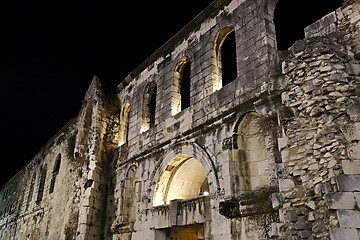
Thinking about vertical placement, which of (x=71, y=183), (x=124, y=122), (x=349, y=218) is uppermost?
(x=124, y=122)

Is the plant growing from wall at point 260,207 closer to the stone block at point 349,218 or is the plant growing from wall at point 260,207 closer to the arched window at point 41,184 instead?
the stone block at point 349,218

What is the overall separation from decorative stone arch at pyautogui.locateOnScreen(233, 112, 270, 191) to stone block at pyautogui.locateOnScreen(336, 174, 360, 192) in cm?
197

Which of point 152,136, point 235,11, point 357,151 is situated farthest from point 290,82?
point 152,136

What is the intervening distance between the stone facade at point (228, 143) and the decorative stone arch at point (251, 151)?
0.02 meters

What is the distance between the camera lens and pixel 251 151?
6.83m

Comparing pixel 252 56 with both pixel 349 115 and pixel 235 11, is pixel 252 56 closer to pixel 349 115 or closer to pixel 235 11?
pixel 235 11

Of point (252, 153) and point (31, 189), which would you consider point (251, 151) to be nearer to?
point (252, 153)

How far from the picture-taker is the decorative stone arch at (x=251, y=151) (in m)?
6.51

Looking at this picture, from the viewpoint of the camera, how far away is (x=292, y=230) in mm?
4742

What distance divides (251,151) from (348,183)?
2571 millimetres

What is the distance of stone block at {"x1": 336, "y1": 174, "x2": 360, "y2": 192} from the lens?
14.3ft

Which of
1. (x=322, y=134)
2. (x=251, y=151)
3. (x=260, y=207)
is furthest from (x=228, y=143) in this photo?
(x=322, y=134)

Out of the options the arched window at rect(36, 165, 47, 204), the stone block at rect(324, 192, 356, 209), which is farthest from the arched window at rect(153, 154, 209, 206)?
the arched window at rect(36, 165, 47, 204)

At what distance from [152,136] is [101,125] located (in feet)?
9.69
